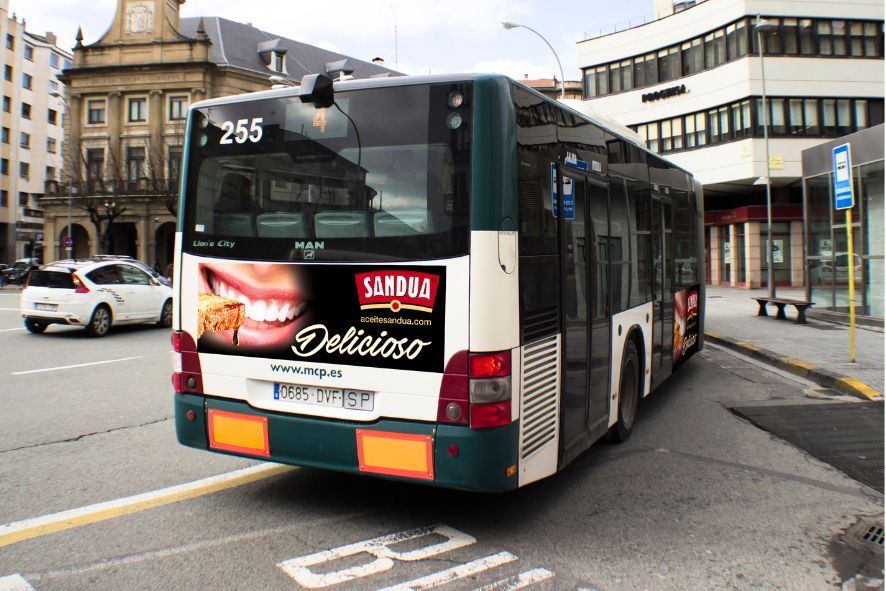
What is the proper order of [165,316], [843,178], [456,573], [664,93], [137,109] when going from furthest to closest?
[137,109] < [664,93] < [165,316] < [843,178] < [456,573]

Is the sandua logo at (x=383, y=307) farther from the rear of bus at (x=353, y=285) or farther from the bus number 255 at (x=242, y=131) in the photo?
the bus number 255 at (x=242, y=131)

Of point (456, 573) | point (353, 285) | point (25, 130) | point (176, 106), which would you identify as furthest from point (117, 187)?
point (456, 573)

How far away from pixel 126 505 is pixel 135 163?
4872cm

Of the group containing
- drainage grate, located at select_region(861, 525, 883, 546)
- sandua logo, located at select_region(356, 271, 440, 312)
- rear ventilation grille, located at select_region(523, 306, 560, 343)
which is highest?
sandua logo, located at select_region(356, 271, 440, 312)

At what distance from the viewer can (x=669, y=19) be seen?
37.4m

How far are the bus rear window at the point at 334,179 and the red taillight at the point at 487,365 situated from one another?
0.57 metres

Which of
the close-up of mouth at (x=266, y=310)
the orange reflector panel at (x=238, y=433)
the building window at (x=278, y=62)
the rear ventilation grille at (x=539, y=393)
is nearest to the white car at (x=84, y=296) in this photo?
the orange reflector panel at (x=238, y=433)

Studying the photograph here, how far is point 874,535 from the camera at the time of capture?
438 centimetres

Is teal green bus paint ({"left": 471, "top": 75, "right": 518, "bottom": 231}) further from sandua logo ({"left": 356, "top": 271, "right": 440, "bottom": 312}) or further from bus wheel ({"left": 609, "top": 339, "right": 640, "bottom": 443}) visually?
bus wheel ({"left": 609, "top": 339, "right": 640, "bottom": 443})

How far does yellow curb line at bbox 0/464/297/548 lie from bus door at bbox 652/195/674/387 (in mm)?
4060

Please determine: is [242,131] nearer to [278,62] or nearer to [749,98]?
[749,98]

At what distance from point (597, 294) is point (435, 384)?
6.12ft

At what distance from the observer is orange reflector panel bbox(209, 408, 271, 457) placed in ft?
14.9

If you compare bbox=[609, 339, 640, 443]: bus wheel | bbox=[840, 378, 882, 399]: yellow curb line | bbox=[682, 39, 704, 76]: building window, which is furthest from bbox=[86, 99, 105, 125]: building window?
bbox=[609, 339, 640, 443]: bus wheel
